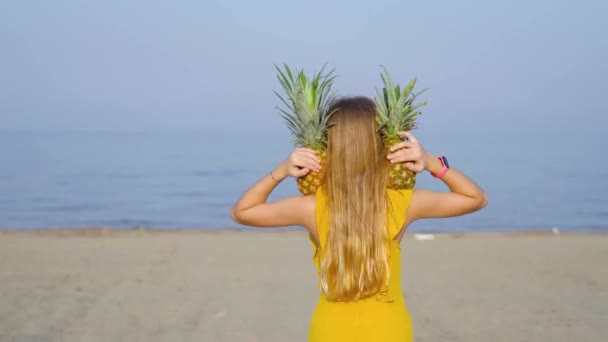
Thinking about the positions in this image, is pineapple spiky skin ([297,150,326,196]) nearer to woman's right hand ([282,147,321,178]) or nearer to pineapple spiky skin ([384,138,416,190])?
woman's right hand ([282,147,321,178])

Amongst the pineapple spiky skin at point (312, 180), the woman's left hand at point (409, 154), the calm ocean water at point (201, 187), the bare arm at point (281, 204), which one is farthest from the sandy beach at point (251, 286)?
the calm ocean water at point (201, 187)

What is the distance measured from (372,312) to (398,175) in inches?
20.9

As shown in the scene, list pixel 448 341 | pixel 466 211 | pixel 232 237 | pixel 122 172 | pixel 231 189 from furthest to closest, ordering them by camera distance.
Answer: pixel 122 172
pixel 231 189
pixel 232 237
pixel 448 341
pixel 466 211

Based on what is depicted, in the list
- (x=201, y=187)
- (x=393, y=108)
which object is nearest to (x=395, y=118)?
(x=393, y=108)

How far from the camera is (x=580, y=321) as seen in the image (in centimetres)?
755

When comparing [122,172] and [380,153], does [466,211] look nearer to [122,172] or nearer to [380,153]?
[380,153]

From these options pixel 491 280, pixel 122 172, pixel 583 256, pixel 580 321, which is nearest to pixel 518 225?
pixel 583 256

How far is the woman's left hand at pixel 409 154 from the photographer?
9.74 ft

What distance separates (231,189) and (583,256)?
606 inches

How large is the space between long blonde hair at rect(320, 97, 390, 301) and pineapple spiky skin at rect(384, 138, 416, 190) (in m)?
0.07

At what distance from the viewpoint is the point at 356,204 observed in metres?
2.94

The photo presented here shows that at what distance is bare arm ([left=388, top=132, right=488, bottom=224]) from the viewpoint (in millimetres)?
3006

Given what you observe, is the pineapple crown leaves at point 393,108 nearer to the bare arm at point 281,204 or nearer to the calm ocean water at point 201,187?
the bare arm at point 281,204

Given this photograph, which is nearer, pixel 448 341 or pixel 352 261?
pixel 352 261
